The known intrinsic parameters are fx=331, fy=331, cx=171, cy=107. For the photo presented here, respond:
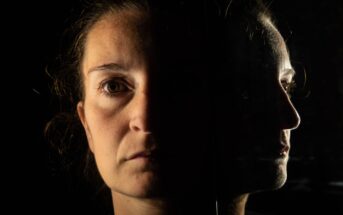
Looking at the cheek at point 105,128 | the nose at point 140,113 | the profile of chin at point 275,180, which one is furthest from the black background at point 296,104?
the nose at point 140,113

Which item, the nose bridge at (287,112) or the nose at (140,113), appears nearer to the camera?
the nose at (140,113)

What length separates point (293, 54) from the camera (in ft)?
3.45

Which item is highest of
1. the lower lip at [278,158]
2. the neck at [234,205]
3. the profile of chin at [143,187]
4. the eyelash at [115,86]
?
the eyelash at [115,86]

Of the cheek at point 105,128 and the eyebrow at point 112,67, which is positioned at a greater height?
the eyebrow at point 112,67

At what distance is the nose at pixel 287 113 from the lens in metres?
1.00

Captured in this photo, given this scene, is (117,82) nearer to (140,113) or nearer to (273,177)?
(140,113)

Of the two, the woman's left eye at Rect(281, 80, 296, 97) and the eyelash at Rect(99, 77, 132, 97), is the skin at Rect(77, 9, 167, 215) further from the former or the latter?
the woman's left eye at Rect(281, 80, 296, 97)

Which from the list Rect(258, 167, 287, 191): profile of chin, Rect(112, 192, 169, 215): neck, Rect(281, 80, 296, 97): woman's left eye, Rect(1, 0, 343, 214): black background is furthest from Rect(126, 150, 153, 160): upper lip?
Rect(281, 80, 296, 97): woman's left eye

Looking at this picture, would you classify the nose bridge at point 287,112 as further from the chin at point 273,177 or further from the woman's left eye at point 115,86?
the woman's left eye at point 115,86

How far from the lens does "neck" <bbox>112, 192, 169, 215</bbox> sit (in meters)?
0.96

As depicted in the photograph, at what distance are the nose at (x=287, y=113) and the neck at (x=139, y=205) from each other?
43 centimetres

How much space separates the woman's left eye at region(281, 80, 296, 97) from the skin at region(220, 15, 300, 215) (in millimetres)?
12

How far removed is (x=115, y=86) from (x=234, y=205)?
1.66 feet

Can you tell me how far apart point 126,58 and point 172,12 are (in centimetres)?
20
